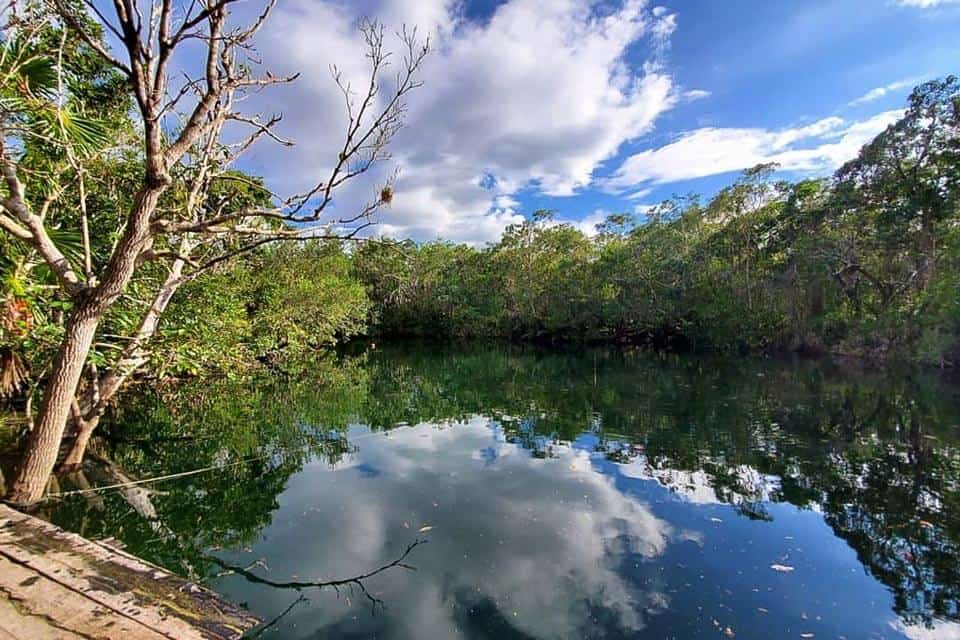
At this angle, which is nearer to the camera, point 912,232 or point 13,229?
point 13,229

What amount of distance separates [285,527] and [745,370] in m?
19.5

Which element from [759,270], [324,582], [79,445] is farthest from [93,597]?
[759,270]

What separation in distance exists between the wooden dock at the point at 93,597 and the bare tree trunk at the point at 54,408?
813 mm

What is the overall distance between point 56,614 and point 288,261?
20.6m

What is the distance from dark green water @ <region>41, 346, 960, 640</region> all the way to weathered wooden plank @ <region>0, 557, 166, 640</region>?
1.07 m

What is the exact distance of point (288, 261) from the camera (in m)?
21.9

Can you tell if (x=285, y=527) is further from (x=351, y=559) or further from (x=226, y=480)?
(x=226, y=480)

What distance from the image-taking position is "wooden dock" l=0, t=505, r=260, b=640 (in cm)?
279

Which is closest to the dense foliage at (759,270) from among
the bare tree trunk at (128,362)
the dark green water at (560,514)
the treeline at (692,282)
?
the treeline at (692,282)

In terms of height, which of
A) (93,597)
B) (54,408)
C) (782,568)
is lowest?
(782,568)

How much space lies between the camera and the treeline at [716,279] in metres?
18.2

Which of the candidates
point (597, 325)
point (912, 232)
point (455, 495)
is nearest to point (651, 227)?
point (597, 325)

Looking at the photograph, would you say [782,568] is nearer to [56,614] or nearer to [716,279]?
[56,614]

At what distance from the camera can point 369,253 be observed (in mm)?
4574
